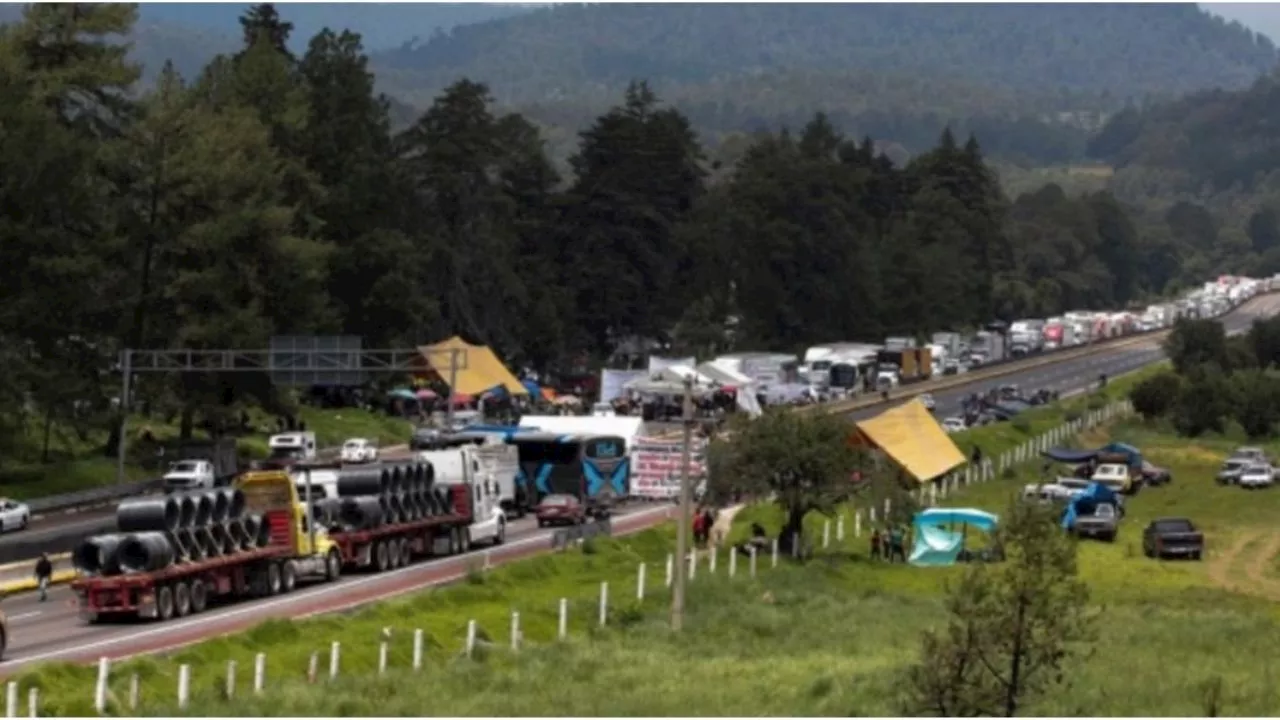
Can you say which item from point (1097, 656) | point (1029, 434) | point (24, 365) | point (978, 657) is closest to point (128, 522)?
point (1097, 656)

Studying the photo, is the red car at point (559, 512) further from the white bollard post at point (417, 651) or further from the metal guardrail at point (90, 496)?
the white bollard post at point (417, 651)

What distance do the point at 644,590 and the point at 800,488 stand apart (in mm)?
11538

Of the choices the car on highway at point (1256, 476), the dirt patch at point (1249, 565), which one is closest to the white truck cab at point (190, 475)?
the dirt patch at point (1249, 565)

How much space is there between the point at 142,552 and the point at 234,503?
14.9 ft

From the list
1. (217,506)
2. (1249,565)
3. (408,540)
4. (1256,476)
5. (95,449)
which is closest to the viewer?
(217,506)

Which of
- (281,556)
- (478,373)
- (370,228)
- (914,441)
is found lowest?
(281,556)

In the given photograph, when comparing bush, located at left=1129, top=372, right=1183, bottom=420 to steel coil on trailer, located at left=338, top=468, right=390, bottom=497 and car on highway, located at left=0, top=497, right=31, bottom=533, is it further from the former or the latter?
steel coil on trailer, located at left=338, top=468, right=390, bottom=497

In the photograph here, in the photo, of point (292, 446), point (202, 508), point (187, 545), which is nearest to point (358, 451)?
point (292, 446)

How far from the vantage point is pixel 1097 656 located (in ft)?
148

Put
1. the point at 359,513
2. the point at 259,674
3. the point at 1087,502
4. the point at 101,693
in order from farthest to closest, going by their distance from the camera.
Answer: the point at 1087,502 → the point at 359,513 → the point at 259,674 → the point at 101,693

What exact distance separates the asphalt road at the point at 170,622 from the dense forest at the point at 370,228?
23.0 m

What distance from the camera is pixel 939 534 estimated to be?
71.1 m

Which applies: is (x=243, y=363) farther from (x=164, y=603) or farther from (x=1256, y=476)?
(x=164, y=603)

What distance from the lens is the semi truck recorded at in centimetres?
5203
